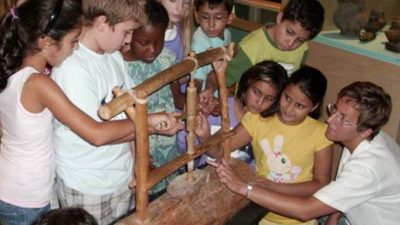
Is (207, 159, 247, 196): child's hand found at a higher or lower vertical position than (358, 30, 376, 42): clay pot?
lower

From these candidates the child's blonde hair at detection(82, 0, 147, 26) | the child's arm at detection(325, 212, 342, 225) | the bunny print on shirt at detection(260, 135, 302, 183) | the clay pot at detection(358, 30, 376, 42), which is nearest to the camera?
the child's blonde hair at detection(82, 0, 147, 26)

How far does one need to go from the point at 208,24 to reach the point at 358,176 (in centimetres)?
95

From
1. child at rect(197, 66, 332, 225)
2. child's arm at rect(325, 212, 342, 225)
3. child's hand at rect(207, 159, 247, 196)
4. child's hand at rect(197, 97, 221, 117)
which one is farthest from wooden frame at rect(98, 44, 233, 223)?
child's arm at rect(325, 212, 342, 225)

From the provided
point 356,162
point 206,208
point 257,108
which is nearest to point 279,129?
point 257,108

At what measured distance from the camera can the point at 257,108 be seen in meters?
1.67

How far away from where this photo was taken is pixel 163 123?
1.08 meters

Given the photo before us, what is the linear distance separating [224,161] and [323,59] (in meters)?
1.21

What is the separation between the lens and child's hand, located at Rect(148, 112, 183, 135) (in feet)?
3.52

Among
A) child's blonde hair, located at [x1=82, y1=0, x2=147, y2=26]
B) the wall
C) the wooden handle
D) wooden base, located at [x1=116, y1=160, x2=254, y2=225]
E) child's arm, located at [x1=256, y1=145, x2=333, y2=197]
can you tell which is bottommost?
child's arm, located at [x1=256, y1=145, x2=333, y2=197]

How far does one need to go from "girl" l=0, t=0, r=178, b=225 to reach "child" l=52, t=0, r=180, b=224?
0.05m

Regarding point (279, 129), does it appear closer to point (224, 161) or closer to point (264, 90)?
point (264, 90)

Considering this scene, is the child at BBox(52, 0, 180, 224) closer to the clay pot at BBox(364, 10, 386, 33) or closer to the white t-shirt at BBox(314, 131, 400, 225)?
the white t-shirt at BBox(314, 131, 400, 225)

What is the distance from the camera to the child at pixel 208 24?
1.90 metres

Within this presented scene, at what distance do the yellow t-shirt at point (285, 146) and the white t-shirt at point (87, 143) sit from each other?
571mm
